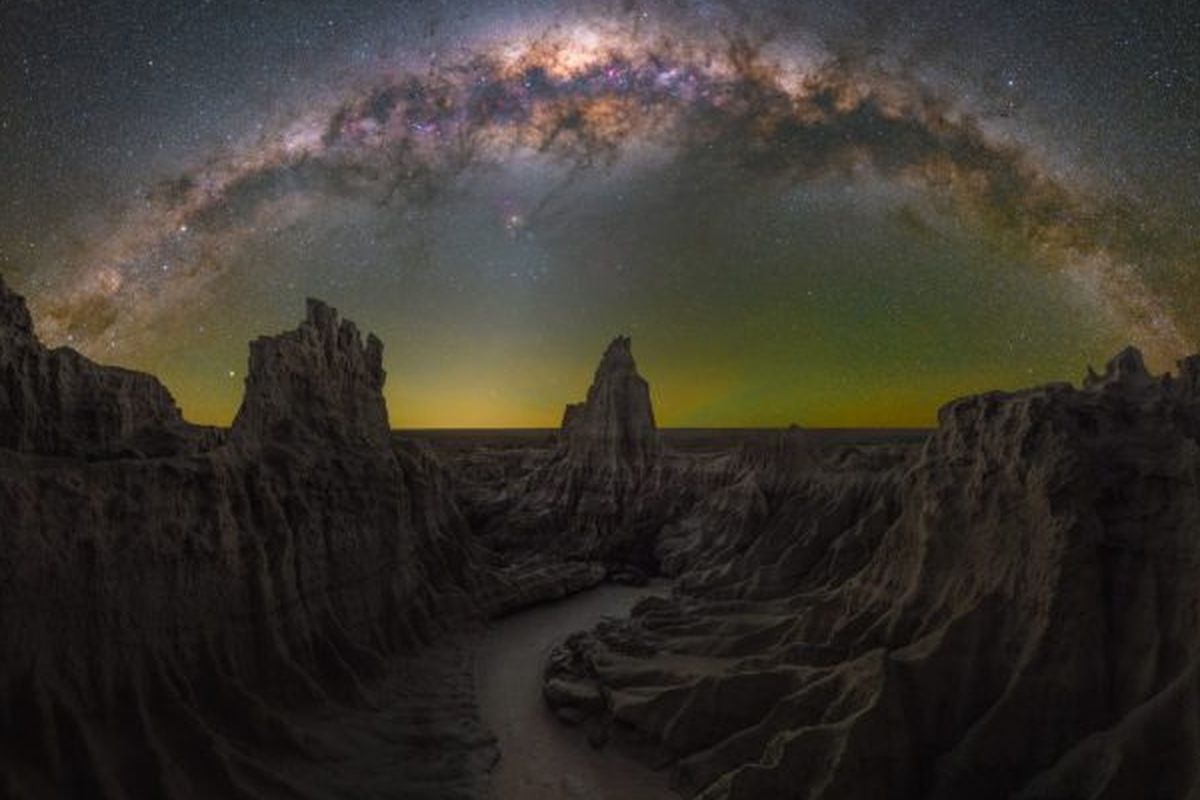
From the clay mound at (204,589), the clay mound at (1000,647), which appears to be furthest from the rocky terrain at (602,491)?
the clay mound at (1000,647)

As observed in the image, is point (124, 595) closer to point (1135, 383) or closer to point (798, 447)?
point (1135, 383)

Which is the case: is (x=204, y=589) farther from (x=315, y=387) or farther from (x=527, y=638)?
(x=527, y=638)

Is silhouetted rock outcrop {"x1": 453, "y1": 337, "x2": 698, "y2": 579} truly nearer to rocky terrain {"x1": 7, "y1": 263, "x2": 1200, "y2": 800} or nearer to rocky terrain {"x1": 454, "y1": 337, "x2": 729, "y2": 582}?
rocky terrain {"x1": 454, "y1": 337, "x2": 729, "y2": 582}

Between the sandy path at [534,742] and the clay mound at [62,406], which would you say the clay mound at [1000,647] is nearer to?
the sandy path at [534,742]

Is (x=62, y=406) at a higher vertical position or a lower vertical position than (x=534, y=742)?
higher

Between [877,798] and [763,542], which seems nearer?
[877,798]

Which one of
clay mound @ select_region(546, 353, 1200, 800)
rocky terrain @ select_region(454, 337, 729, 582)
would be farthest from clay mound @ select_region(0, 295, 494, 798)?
rocky terrain @ select_region(454, 337, 729, 582)

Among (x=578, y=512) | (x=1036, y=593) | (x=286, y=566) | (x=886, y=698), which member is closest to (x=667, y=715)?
(x=886, y=698)

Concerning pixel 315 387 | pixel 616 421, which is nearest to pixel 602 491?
pixel 616 421
